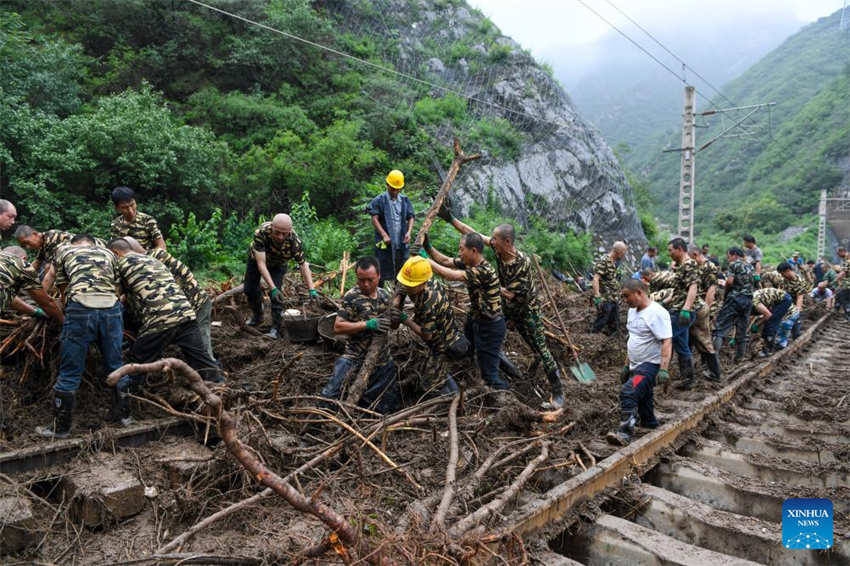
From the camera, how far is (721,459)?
4.86 m

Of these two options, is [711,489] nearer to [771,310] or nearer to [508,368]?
[508,368]

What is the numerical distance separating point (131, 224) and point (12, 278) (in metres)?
1.52

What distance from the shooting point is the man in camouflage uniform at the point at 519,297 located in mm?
5816

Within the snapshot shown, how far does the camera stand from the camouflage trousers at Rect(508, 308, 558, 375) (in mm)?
5992

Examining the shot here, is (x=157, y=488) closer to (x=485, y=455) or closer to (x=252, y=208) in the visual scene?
(x=485, y=455)

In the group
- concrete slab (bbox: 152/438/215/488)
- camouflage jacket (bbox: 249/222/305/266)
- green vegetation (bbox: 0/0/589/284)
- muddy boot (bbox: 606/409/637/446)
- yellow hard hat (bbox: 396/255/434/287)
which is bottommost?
concrete slab (bbox: 152/438/215/488)

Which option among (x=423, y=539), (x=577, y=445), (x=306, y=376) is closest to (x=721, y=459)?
(x=577, y=445)

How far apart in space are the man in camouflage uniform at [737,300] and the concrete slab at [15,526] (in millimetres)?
8760

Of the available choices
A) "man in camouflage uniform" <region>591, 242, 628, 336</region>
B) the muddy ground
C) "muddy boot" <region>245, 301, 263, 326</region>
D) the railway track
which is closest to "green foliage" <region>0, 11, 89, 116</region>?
"muddy boot" <region>245, 301, 263, 326</region>

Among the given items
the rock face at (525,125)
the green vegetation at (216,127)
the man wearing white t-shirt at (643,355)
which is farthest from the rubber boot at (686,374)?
the rock face at (525,125)

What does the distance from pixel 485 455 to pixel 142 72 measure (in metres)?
17.9

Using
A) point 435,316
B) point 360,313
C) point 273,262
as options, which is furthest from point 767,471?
point 273,262

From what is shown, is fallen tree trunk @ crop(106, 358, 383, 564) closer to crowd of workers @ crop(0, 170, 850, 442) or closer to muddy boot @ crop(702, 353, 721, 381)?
crowd of workers @ crop(0, 170, 850, 442)

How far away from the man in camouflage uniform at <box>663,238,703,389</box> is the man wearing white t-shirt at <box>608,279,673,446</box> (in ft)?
7.19
